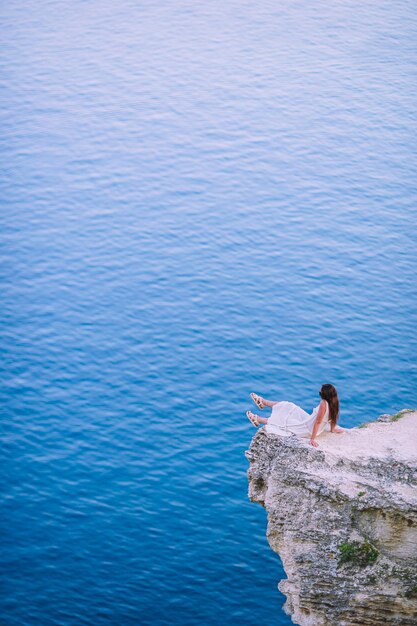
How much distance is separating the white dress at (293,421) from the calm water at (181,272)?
12324 millimetres

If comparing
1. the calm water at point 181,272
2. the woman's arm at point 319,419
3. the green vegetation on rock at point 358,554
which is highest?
the calm water at point 181,272

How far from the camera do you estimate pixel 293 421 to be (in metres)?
16.4

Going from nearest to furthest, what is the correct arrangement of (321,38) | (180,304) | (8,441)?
(8,441), (180,304), (321,38)

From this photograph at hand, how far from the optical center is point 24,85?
192ft

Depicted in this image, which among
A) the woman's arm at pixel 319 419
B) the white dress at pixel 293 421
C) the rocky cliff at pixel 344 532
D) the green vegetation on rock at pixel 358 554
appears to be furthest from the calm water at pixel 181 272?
the green vegetation on rock at pixel 358 554

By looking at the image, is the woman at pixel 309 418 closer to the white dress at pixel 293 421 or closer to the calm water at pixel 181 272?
the white dress at pixel 293 421

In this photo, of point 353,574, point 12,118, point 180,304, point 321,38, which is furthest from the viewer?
point 321,38

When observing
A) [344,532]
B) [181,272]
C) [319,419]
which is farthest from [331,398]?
[181,272]

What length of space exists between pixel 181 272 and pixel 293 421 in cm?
2621

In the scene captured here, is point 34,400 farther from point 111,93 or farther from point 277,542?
point 111,93

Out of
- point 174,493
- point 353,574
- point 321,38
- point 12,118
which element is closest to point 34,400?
point 174,493

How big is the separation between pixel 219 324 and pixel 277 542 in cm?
2381

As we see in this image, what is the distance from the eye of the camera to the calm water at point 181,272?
29.1 meters

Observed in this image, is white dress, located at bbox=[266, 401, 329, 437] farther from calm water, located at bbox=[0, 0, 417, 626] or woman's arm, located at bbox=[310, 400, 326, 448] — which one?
calm water, located at bbox=[0, 0, 417, 626]
